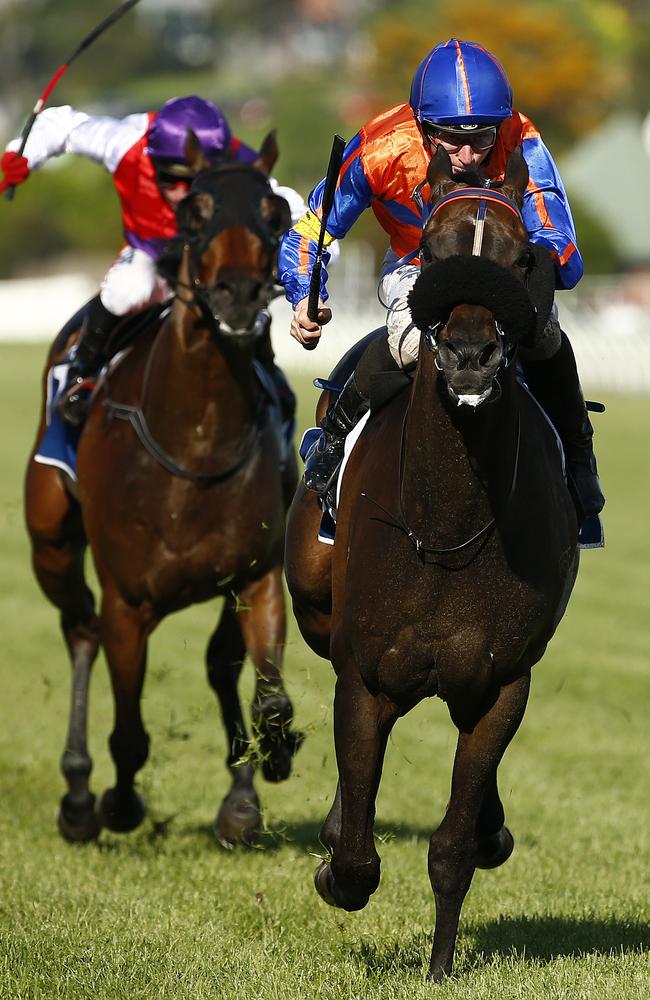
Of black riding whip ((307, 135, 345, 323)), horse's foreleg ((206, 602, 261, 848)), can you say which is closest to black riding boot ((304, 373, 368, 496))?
black riding whip ((307, 135, 345, 323))

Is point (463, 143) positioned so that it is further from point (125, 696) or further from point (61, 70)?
point (125, 696)

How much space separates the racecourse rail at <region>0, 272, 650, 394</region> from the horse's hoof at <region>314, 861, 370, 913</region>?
25.4 metres

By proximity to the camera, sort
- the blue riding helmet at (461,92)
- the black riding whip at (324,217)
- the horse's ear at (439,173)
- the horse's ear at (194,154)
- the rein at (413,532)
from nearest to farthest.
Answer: the horse's ear at (439,173), the rein at (413,532), the blue riding helmet at (461,92), the black riding whip at (324,217), the horse's ear at (194,154)

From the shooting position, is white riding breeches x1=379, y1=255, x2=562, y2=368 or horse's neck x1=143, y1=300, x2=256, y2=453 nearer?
white riding breeches x1=379, y1=255, x2=562, y2=368

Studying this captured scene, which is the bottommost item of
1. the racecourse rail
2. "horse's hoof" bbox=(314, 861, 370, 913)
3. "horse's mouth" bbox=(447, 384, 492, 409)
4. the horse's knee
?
"horse's hoof" bbox=(314, 861, 370, 913)

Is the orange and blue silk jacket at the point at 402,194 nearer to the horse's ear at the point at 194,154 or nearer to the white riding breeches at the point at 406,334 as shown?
the white riding breeches at the point at 406,334

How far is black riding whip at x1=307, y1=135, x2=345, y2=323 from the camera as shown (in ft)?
16.8

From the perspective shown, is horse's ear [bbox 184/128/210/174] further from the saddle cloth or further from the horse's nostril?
the horse's nostril

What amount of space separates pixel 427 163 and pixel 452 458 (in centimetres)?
103

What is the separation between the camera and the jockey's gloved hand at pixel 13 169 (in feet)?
23.1

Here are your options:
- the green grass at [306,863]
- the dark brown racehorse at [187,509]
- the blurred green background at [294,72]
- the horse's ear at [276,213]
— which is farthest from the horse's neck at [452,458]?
the blurred green background at [294,72]

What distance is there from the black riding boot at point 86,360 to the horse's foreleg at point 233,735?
3.51 ft

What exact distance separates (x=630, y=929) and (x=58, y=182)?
213 ft

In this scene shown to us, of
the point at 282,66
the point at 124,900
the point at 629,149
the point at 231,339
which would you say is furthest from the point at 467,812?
the point at 282,66
